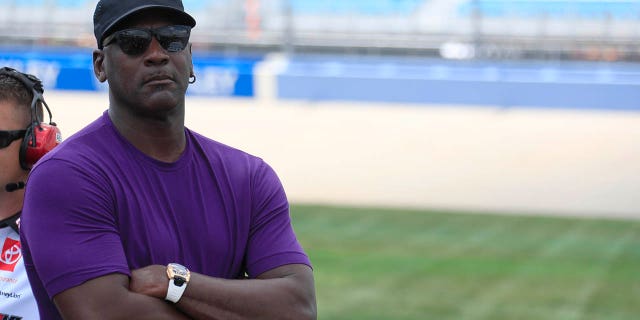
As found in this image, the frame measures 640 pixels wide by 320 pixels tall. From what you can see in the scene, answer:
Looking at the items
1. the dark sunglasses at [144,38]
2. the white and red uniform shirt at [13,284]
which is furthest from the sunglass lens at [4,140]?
the dark sunglasses at [144,38]

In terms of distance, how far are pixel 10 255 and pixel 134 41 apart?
111 centimetres

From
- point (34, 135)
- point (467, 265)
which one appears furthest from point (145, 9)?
point (467, 265)

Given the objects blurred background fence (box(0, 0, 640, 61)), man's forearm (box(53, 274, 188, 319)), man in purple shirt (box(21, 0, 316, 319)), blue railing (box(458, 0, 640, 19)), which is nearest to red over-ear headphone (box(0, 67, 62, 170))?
man in purple shirt (box(21, 0, 316, 319))

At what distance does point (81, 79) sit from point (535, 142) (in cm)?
810

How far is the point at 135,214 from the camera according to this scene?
272 cm

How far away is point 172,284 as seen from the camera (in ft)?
8.90

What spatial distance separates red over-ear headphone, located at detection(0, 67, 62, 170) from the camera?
137 inches

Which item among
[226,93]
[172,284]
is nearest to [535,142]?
[226,93]

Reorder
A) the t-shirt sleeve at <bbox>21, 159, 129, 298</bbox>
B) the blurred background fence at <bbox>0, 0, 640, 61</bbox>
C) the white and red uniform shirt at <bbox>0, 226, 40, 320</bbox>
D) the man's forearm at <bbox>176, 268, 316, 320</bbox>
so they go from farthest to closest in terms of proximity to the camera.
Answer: the blurred background fence at <bbox>0, 0, 640, 61</bbox> → the white and red uniform shirt at <bbox>0, 226, 40, 320</bbox> → the man's forearm at <bbox>176, 268, 316, 320</bbox> → the t-shirt sleeve at <bbox>21, 159, 129, 298</bbox>

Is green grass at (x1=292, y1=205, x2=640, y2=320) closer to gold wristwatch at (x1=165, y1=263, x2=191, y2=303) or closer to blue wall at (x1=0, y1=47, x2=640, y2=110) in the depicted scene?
blue wall at (x1=0, y1=47, x2=640, y2=110)

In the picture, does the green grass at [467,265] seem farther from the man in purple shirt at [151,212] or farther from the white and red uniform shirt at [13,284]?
the man in purple shirt at [151,212]

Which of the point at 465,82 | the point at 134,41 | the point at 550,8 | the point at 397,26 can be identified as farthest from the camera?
the point at 397,26

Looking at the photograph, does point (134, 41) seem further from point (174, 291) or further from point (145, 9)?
point (174, 291)

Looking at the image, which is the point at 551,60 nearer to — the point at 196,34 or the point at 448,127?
the point at 448,127
